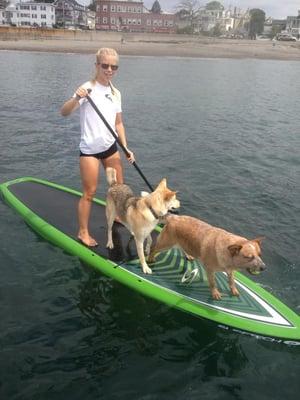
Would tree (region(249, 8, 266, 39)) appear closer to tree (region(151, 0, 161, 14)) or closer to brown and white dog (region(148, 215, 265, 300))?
tree (region(151, 0, 161, 14))

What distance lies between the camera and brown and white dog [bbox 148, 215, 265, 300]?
6234 mm

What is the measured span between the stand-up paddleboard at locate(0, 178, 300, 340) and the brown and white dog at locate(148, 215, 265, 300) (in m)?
0.34

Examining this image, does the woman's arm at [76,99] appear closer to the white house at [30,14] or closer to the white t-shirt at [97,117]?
the white t-shirt at [97,117]

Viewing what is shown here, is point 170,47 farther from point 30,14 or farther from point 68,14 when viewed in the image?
point 68,14

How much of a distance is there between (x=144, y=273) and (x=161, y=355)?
1.74m

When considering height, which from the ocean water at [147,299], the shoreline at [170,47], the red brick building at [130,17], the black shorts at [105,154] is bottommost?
the ocean water at [147,299]

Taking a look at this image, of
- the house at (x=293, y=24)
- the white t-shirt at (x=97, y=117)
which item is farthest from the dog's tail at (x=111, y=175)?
the house at (x=293, y=24)

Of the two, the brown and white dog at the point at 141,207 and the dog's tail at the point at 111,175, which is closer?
the brown and white dog at the point at 141,207

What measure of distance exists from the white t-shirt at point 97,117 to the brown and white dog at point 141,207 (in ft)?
1.92

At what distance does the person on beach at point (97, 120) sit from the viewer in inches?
295

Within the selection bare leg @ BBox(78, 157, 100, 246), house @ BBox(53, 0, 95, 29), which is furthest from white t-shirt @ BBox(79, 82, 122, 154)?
house @ BBox(53, 0, 95, 29)

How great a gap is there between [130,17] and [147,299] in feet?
496

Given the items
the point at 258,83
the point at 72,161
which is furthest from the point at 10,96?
the point at 258,83

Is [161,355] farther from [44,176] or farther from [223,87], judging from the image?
[223,87]
